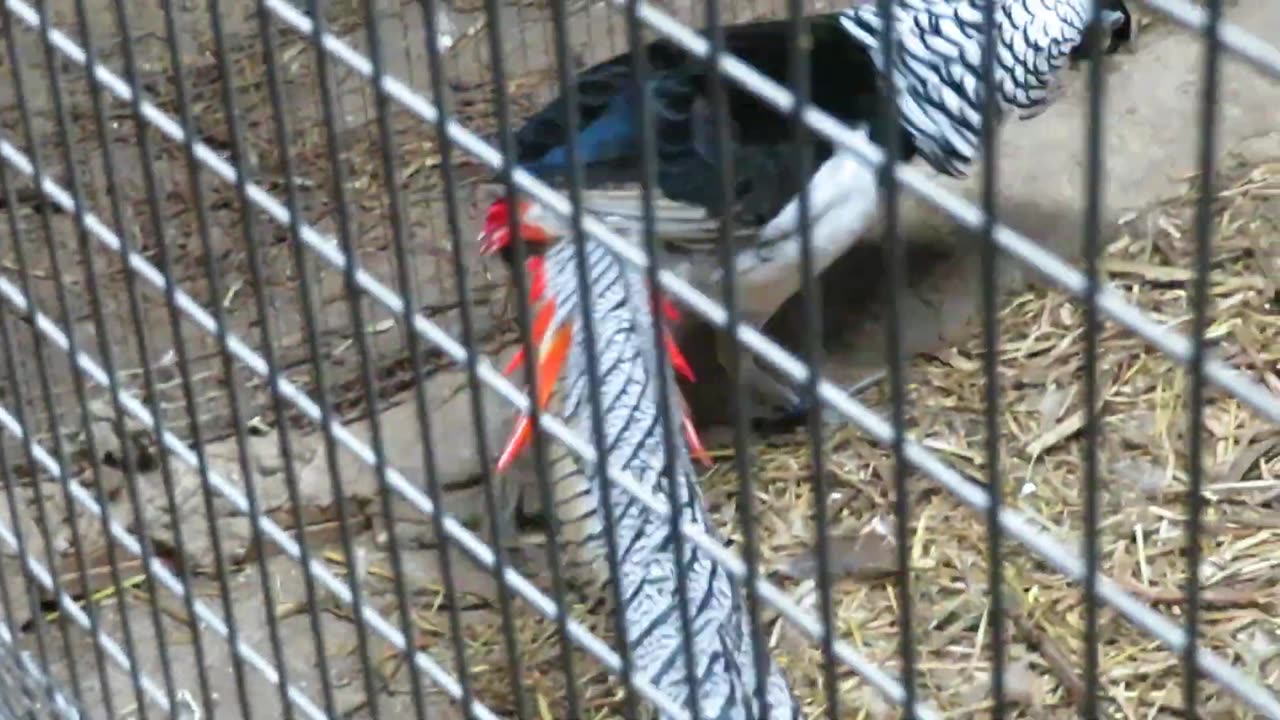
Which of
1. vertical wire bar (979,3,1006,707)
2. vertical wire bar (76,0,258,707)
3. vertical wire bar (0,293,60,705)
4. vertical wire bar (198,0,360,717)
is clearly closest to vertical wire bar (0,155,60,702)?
vertical wire bar (0,293,60,705)

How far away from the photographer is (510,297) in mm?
2203

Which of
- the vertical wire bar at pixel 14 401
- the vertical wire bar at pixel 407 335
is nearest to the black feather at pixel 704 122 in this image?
the vertical wire bar at pixel 14 401

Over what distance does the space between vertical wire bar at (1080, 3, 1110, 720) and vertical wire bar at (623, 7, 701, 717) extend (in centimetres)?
17

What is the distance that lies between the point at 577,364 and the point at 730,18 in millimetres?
966

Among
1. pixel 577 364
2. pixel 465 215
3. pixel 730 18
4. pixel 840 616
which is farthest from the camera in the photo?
pixel 730 18

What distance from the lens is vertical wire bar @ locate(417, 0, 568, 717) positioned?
2.81 feet

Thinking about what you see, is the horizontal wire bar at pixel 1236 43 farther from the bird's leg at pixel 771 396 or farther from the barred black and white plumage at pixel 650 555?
the bird's leg at pixel 771 396

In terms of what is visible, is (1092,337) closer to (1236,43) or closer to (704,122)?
(1236,43)

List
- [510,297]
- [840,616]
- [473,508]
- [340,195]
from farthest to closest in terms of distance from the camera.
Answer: [510,297], [473,508], [840,616], [340,195]

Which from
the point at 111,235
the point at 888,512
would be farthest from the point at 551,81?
the point at 111,235

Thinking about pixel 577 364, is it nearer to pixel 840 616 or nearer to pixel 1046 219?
pixel 840 616

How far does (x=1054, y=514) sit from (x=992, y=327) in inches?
52.2

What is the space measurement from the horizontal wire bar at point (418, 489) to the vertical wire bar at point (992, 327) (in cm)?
8

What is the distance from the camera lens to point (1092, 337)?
0.63 meters
